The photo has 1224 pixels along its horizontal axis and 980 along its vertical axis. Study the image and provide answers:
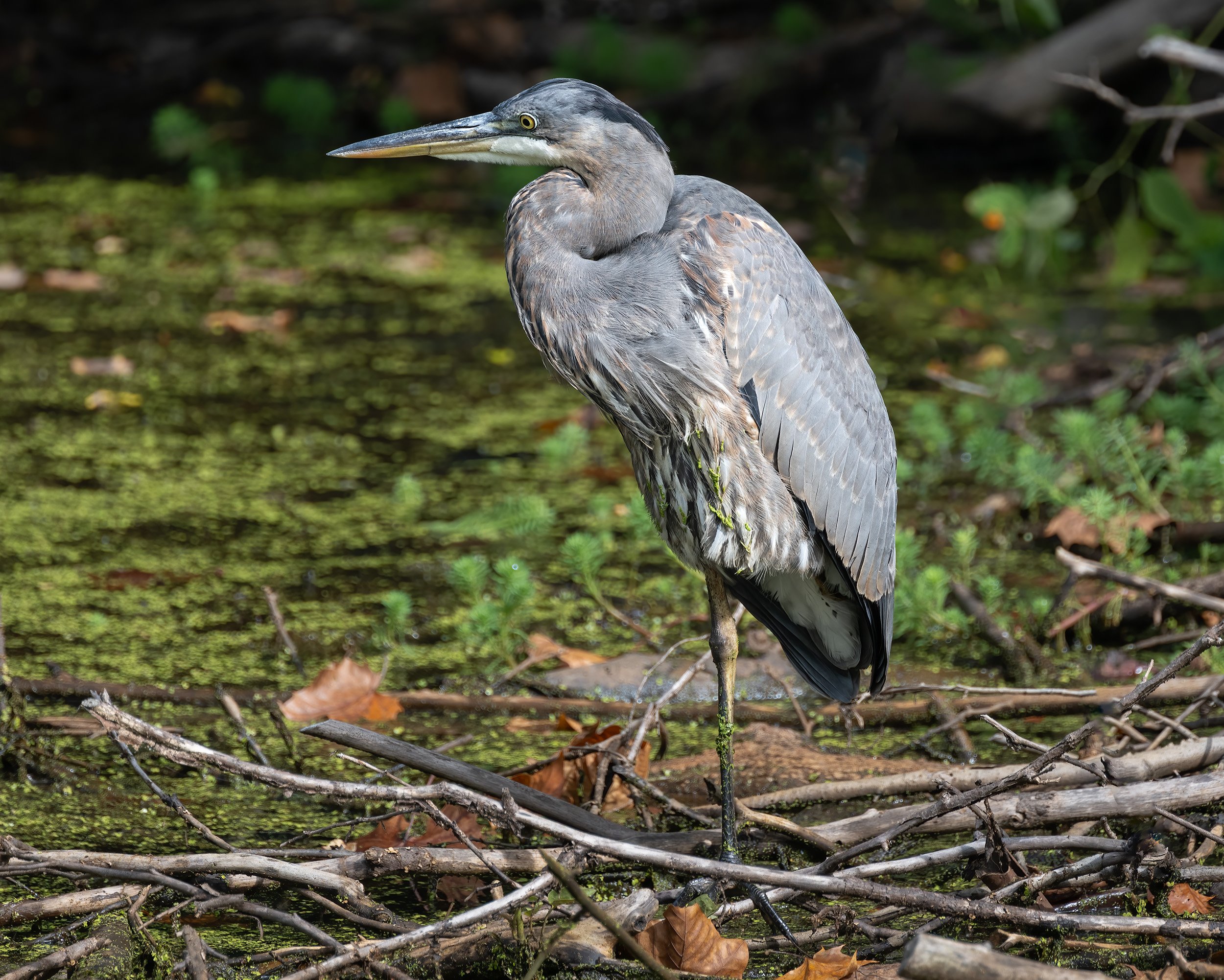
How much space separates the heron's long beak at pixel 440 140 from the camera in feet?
9.22

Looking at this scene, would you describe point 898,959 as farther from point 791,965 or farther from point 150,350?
point 150,350

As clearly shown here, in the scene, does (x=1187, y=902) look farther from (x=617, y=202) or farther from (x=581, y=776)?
(x=617, y=202)

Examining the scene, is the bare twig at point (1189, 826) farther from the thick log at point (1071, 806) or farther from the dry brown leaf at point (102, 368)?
the dry brown leaf at point (102, 368)

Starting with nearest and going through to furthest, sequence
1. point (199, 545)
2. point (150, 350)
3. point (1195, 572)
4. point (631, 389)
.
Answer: point (631, 389), point (1195, 572), point (199, 545), point (150, 350)

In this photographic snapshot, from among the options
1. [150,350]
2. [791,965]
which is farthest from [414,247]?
[791,965]

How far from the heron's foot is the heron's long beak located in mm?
1469

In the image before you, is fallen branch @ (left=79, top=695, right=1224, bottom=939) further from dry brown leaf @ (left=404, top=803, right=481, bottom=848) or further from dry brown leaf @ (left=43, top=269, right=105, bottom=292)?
dry brown leaf @ (left=43, top=269, right=105, bottom=292)

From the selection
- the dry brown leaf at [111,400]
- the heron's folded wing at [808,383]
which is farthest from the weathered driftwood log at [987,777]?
the dry brown leaf at [111,400]

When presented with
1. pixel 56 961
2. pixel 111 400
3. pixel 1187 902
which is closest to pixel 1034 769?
pixel 1187 902

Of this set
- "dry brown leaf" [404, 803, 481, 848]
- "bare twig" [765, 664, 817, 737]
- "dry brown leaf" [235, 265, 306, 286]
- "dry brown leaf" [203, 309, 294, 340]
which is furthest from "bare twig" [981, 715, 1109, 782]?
"dry brown leaf" [235, 265, 306, 286]

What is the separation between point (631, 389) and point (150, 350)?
3987mm

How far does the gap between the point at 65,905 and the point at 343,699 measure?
3.56 feet

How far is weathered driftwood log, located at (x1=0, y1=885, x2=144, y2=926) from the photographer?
231 cm

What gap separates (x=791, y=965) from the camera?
2.43 m
